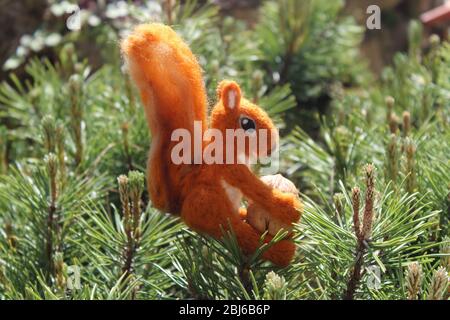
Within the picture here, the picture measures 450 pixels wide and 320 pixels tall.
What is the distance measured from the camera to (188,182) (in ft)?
1.44

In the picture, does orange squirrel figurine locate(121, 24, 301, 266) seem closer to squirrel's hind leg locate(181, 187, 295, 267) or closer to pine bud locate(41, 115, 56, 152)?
squirrel's hind leg locate(181, 187, 295, 267)

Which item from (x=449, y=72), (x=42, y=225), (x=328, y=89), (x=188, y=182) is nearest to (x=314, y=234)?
(x=188, y=182)

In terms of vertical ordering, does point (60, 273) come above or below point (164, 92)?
below

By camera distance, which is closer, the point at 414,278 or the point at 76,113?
the point at 414,278

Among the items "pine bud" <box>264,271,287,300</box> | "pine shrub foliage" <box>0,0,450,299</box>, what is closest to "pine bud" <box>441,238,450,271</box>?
"pine shrub foliage" <box>0,0,450,299</box>

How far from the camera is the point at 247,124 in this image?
1.41 feet

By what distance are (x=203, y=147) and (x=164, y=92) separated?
45 mm

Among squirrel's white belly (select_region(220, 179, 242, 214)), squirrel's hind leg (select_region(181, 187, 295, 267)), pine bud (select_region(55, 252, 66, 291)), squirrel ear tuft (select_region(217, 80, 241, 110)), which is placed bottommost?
pine bud (select_region(55, 252, 66, 291))

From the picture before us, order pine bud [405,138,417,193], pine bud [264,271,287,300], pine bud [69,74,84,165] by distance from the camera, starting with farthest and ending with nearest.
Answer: pine bud [69,74,84,165], pine bud [405,138,417,193], pine bud [264,271,287,300]

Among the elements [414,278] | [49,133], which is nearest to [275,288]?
[414,278]

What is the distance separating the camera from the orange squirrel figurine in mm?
424

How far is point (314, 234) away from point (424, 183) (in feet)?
0.43

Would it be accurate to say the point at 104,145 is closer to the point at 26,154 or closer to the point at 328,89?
the point at 26,154

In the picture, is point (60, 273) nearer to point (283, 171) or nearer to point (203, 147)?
point (203, 147)
